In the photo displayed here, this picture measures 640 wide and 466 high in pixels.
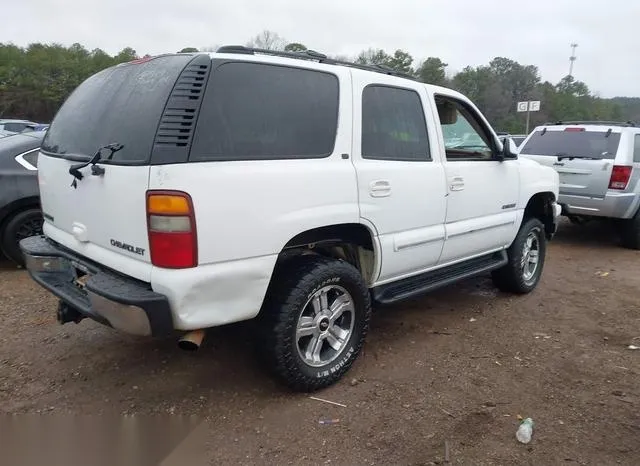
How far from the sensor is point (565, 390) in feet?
10.8

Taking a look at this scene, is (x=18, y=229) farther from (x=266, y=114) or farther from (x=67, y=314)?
(x=266, y=114)

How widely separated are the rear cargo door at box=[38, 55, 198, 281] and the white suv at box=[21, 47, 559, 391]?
0.01 m

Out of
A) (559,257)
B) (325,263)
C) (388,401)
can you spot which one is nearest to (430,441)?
(388,401)

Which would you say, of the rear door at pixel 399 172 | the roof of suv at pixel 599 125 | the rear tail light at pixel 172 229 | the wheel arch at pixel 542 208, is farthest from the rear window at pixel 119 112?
the roof of suv at pixel 599 125

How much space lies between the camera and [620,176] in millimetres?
6977

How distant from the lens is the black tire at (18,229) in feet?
17.2

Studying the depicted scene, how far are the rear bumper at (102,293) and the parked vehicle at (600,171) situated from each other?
21.5 feet

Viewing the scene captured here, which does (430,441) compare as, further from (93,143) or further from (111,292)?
(93,143)

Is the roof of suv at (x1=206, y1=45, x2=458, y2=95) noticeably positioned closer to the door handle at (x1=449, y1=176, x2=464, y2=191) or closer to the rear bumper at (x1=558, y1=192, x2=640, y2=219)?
the door handle at (x1=449, y1=176, x2=464, y2=191)

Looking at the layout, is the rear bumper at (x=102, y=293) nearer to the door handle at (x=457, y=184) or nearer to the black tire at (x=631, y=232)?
the door handle at (x=457, y=184)

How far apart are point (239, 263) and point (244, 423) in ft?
3.13

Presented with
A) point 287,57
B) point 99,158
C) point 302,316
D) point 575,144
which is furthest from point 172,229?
point 575,144

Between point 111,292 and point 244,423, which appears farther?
point 244,423

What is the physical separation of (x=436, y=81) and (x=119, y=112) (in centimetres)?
4522
